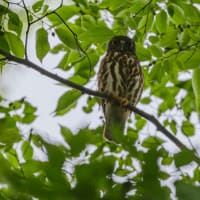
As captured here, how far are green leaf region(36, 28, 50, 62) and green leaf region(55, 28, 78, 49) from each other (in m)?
0.08

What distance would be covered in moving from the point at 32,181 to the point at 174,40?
215cm

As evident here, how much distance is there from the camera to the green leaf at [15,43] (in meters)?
2.30

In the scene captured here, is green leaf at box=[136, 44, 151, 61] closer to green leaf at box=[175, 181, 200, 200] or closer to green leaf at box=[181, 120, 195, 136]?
green leaf at box=[181, 120, 195, 136]

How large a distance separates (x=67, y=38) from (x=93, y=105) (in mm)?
2801

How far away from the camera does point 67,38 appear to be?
7.97 feet

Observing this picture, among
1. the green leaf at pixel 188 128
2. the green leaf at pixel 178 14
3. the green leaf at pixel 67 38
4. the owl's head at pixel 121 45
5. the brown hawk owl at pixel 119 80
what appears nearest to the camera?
the green leaf at pixel 67 38

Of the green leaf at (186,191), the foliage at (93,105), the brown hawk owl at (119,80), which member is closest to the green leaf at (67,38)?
the foliage at (93,105)

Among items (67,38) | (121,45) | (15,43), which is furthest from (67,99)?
(121,45)

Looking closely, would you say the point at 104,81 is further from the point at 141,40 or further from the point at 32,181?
the point at 32,181

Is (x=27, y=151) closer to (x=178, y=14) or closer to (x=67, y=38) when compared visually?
(x=67, y=38)

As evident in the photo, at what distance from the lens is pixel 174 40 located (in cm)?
288

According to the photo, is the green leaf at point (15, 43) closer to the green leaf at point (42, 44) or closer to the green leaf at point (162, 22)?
the green leaf at point (42, 44)

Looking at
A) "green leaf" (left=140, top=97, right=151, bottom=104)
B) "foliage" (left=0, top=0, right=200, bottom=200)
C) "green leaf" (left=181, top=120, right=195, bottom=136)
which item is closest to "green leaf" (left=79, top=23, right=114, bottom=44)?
"foliage" (left=0, top=0, right=200, bottom=200)

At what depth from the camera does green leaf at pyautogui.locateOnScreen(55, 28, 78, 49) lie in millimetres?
2424
